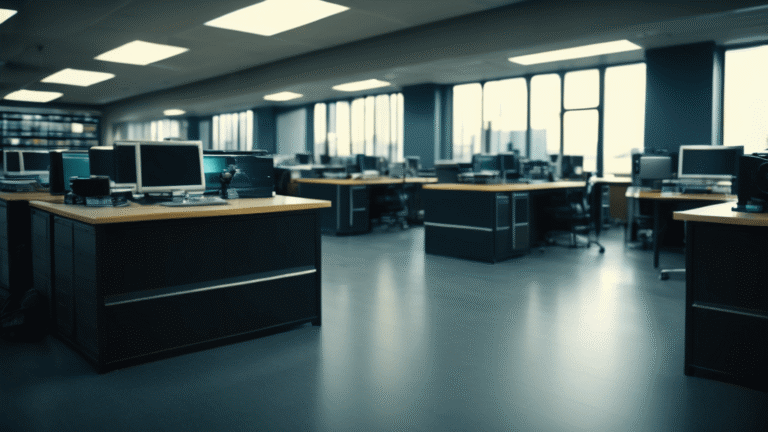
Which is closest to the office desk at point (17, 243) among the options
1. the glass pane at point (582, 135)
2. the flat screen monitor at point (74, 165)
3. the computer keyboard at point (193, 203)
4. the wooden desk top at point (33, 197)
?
the wooden desk top at point (33, 197)

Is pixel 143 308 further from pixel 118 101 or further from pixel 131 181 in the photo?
pixel 118 101

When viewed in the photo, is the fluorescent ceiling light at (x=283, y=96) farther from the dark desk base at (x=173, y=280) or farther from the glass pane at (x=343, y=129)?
the dark desk base at (x=173, y=280)

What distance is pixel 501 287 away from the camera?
17.0 feet

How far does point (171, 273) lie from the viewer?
125 inches

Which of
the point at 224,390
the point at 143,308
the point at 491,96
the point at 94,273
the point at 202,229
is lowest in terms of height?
the point at 224,390

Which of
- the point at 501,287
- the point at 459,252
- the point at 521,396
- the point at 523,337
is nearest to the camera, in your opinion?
the point at 521,396

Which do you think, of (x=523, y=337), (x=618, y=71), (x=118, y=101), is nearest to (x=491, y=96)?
(x=618, y=71)

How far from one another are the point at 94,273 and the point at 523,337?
8.76ft

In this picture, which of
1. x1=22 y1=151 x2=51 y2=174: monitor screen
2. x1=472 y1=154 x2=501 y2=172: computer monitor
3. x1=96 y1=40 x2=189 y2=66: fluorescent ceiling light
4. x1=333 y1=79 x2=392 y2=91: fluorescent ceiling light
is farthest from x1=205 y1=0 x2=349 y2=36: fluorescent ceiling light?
x1=333 y1=79 x2=392 y2=91: fluorescent ceiling light

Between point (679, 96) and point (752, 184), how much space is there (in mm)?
6548

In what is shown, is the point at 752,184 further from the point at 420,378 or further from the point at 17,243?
the point at 17,243

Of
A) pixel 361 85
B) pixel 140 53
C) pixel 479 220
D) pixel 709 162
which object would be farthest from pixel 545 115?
pixel 140 53

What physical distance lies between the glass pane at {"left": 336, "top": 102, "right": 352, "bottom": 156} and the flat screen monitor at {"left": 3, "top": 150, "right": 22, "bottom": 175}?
999 cm

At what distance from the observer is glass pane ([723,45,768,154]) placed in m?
8.91
